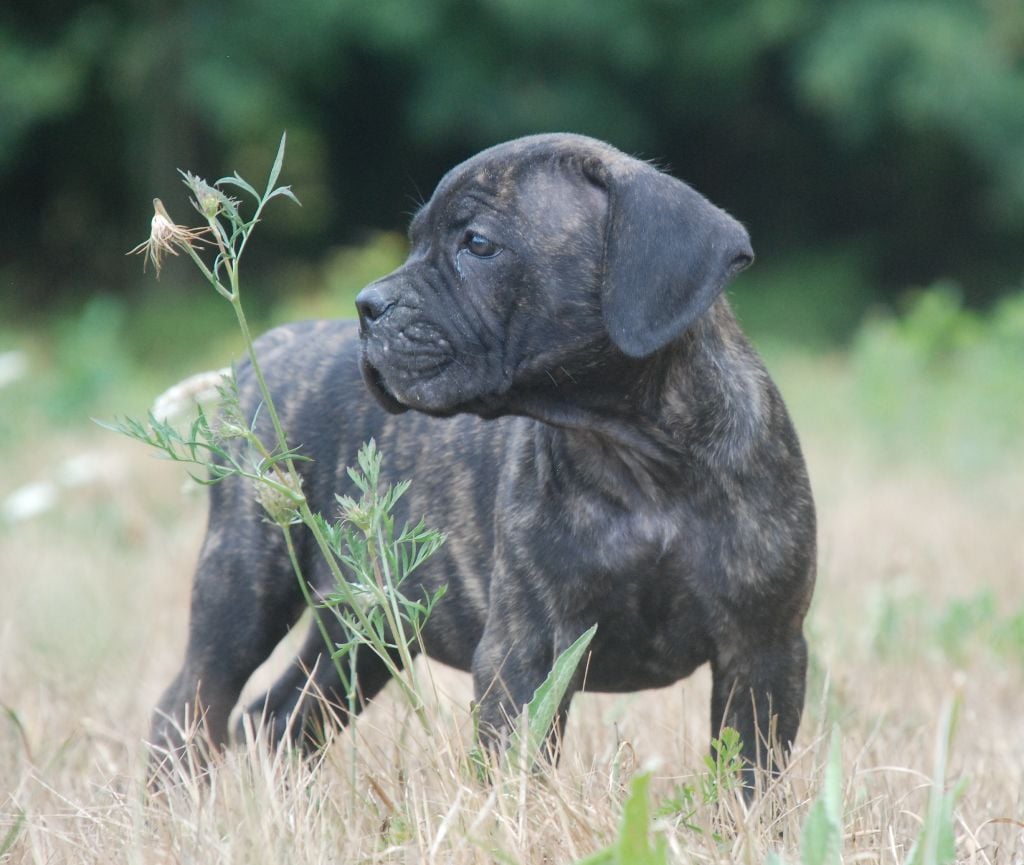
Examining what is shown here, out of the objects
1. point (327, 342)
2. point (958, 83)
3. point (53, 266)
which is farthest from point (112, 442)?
point (53, 266)

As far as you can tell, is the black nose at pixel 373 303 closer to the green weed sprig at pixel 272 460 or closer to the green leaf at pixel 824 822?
the green weed sprig at pixel 272 460

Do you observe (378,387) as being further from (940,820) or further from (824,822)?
(940,820)

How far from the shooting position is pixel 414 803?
286cm

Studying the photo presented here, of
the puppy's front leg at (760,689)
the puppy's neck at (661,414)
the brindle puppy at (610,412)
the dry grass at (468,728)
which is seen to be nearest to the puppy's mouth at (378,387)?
the brindle puppy at (610,412)

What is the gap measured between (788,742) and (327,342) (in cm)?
182

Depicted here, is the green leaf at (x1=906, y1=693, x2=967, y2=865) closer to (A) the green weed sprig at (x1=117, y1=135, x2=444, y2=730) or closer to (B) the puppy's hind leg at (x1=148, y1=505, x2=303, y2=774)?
(A) the green weed sprig at (x1=117, y1=135, x2=444, y2=730)

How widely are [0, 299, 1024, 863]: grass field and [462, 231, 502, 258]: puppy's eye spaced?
39.0 inches

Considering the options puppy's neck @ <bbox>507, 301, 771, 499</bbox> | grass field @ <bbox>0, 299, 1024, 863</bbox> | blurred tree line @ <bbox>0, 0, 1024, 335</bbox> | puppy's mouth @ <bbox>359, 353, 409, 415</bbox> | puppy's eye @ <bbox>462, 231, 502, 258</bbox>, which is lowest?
grass field @ <bbox>0, 299, 1024, 863</bbox>

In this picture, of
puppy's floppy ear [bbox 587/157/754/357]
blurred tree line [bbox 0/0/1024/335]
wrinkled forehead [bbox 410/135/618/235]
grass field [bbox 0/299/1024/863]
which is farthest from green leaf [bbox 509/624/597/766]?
blurred tree line [bbox 0/0/1024/335]

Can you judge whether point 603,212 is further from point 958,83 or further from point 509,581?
point 958,83

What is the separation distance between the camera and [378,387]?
345cm

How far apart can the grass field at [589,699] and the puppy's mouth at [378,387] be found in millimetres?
676

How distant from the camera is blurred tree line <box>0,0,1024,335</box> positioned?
18.2m

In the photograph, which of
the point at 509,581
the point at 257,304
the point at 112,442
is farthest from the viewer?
the point at 257,304
